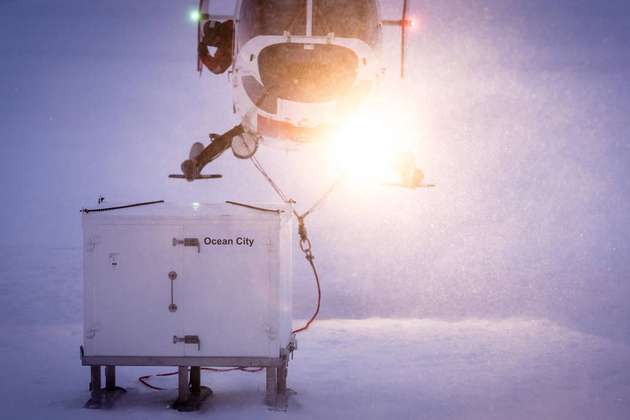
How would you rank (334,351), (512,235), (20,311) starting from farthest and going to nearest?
(512,235) → (20,311) → (334,351)

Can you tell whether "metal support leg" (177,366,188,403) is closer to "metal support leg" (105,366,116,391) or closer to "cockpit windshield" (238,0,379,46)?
"metal support leg" (105,366,116,391)

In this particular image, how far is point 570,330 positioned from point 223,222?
562 centimetres

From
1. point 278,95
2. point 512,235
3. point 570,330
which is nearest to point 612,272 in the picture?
point 512,235

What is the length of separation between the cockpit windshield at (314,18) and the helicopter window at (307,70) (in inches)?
6.9

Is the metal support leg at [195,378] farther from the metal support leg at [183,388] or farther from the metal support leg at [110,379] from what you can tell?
the metal support leg at [110,379]

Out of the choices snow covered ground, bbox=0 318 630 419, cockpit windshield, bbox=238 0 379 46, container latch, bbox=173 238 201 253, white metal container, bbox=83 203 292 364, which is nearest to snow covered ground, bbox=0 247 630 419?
snow covered ground, bbox=0 318 630 419

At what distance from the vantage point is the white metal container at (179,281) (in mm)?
4055

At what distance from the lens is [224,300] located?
160 inches

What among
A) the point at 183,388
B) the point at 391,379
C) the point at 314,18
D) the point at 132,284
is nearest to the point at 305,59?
the point at 314,18

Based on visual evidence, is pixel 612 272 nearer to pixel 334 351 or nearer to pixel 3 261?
pixel 334 351

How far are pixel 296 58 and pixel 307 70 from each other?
13 centimetres

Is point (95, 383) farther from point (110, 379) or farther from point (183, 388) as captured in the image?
point (183, 388)

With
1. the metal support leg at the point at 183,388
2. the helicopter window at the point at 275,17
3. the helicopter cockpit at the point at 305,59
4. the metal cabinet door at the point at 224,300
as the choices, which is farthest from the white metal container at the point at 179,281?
the helicopter window at the point at 275,17

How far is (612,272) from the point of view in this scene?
46.4 ft
